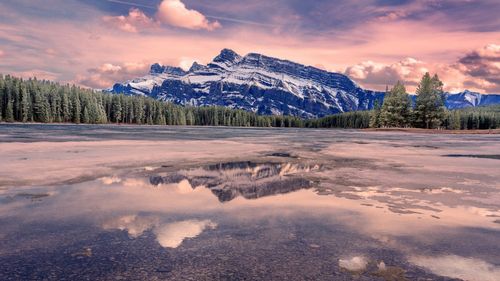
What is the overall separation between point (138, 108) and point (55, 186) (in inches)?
6012

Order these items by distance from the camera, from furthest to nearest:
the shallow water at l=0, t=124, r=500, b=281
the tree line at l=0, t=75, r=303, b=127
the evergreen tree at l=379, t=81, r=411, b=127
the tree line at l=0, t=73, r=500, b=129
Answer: the tree line at l=0, t=75, r=303, b=127 < the evergreen tree at l=379, t=81, r=411, b=127 < the tree line at l=0, t=73, r=500, b=129 < the shallow water at l=0, t=124, r=500, b=281

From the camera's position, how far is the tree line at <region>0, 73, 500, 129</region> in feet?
250

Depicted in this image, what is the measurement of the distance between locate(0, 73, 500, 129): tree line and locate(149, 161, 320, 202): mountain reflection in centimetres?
7162

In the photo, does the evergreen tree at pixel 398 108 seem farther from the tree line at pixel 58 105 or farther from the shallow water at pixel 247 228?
the tree line at pixel 58 105

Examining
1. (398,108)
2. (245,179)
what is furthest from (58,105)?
(245,179)

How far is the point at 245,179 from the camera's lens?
10.6 metres

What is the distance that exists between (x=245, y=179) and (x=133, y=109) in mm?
154347

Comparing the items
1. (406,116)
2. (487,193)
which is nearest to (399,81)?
(406,116)

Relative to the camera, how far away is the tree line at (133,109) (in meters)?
76.2

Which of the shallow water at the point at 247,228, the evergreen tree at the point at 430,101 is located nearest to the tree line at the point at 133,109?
the evergreen tree at the point at 430,101

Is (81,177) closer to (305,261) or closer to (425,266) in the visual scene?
(305,261)

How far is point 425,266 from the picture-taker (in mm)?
4285

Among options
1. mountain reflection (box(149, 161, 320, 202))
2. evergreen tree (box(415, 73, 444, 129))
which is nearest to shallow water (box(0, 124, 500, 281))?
mountain reflection (box(149, 161, 320, 202))

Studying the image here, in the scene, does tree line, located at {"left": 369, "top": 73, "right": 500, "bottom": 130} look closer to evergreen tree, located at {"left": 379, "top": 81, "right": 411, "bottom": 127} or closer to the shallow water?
evergreen tree, located at {"left": 379, "top": 81, "right": 411, "bottom": 127}
